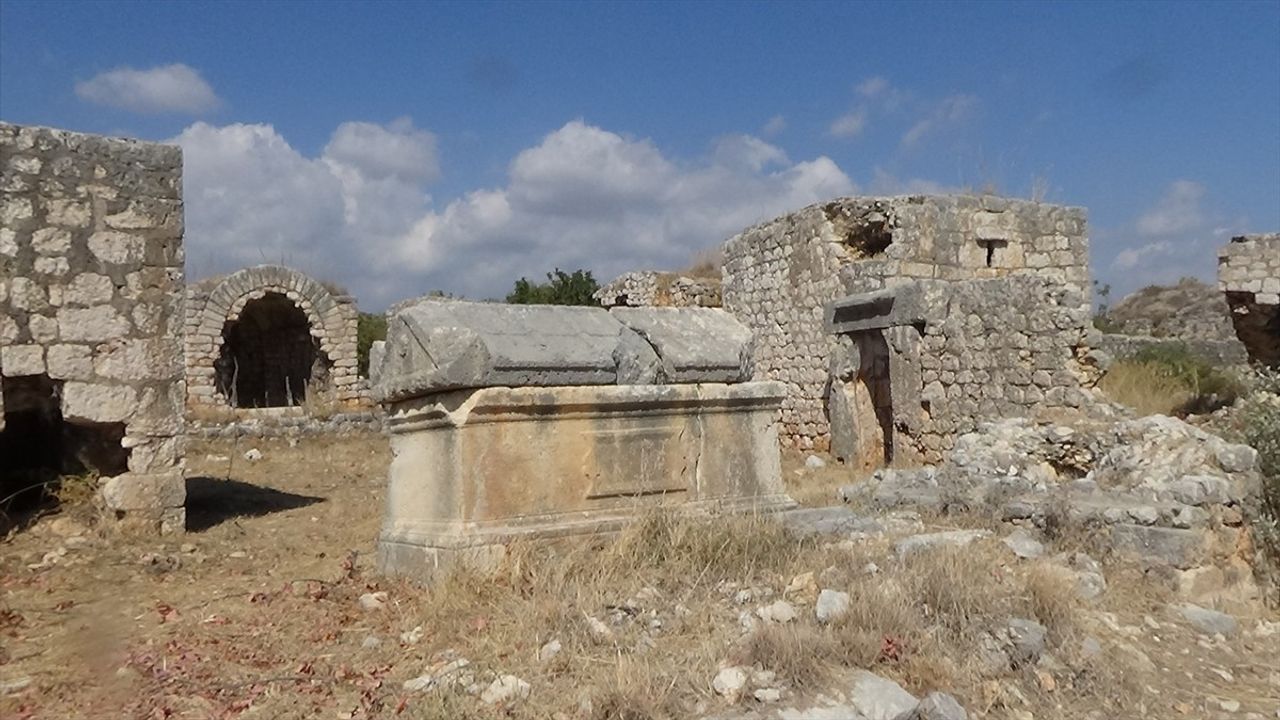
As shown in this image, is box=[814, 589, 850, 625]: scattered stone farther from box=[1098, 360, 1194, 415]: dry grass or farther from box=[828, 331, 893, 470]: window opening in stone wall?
box=[1098, 360, 1194, 415]: dry grass

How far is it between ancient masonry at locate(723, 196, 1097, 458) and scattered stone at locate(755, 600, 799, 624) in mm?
6028

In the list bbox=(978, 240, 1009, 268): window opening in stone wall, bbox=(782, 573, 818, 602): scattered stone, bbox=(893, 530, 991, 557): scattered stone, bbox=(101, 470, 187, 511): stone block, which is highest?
bbox=(978, 240, 1009, 268): window opening in stone wall

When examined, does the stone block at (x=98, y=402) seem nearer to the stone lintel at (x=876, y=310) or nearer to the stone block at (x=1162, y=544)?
the stone block at (x=1162, y=544)

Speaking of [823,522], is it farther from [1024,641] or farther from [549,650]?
[549,650]

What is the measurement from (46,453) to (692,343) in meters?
5.52

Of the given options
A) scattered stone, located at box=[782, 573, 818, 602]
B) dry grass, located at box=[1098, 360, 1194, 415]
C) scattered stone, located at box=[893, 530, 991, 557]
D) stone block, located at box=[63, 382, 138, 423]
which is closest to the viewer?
scattered stone, located at box=[782, 573, 818, 602]

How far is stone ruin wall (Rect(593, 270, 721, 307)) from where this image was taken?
710 inches

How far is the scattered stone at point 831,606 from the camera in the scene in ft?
13.2

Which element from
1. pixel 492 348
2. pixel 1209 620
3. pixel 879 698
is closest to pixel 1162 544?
pixel 1209 620

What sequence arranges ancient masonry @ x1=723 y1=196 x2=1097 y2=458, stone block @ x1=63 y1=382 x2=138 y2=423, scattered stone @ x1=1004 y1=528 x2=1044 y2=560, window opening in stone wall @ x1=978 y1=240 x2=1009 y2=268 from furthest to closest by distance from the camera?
window opening in stone wall @ x1=978 y1=240 x2=1009 y2=268
ancient masonry @ x1=723 y1=196 x2=1097 y2=458
stone block @ x1=63 y1=382 x2=138 y2=423
scattered stone @ x1=1004 y1=528 x2=1044 y2=560

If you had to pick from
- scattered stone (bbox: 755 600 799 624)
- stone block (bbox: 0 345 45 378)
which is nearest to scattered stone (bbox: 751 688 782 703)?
scattered stone (bbox: 755 600 799 624)

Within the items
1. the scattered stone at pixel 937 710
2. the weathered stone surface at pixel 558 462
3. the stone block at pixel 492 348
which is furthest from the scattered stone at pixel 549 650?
the stone block at pixel 492 348

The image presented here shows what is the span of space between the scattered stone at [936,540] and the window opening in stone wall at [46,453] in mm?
5633

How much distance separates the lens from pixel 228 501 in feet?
30.2
